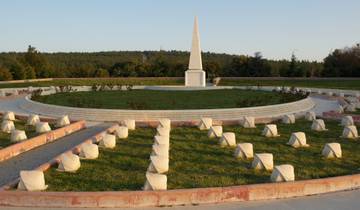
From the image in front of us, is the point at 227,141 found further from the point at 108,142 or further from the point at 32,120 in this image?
the point at 32,120

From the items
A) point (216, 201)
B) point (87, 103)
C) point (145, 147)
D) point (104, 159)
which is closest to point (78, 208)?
point (216, 201)

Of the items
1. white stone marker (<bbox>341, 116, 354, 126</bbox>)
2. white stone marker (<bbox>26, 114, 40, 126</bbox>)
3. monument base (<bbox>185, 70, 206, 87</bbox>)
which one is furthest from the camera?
monument base (<bbox>185, 70, 206, 87</bbox>)

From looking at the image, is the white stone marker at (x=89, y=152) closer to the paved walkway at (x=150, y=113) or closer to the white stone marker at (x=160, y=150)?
the white stone marker at (x=160, y=150)

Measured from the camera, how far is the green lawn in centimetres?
811

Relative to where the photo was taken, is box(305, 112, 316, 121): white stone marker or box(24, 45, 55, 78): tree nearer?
box(305, 112, 316, 121): white stone marker

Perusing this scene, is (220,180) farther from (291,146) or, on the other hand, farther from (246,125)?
(246,125)

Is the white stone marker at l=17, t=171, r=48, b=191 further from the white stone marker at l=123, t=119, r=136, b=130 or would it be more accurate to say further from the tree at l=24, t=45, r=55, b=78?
the tree at l=24, t=45, r=55, b=78

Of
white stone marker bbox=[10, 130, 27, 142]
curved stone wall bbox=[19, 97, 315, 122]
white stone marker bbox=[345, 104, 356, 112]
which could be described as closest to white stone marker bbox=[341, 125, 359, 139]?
curved stone wall bbox=[19, 97, 315, 122]

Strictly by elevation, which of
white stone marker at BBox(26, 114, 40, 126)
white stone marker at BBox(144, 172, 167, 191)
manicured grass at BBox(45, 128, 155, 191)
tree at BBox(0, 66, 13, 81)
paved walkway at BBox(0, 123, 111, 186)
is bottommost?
paved walkway at BBox(0, 123, 111, 186)

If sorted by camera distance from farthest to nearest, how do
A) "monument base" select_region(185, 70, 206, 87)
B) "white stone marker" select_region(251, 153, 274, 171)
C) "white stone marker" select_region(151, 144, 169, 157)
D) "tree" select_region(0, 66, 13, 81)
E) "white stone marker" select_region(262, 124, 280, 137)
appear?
1. "tree" select_region(0, 66, 13, 81)
2. "monument base" select_region(185, 70, 206, 87)
3. "white stone marker" select_region(262, 124, 280, 137)
4. "white stone marker" select_region(151, 144, 169, 157)
5. "white stone marker" select_region(251, 153, 274, 171)

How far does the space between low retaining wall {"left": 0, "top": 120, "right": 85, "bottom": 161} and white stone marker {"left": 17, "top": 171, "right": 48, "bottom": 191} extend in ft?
10.0

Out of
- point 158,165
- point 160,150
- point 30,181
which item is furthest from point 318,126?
point 30,181

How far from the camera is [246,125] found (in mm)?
15422

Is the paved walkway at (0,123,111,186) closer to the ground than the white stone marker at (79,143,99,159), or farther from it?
closer to the ground
